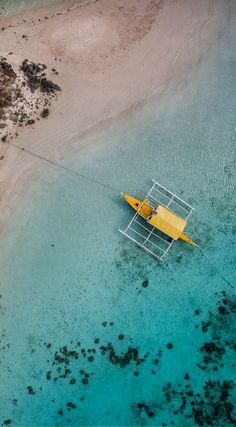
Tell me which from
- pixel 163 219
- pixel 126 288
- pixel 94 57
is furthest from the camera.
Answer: pixel 94 57

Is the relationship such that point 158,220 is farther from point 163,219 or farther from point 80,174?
point 80,174

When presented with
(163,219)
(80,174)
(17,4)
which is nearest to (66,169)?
(80,174)

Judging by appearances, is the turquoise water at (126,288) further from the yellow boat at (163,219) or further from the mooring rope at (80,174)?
the yellow boat at (163,219)

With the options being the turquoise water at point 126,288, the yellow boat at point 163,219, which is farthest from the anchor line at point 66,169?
the yellow boat at point 163,219

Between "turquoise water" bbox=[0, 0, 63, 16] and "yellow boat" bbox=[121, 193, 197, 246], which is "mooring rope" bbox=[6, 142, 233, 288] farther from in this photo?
"turquoise water" bbox=[0, 0, 63, 16]

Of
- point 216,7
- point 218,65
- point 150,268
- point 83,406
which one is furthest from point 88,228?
point 216,7

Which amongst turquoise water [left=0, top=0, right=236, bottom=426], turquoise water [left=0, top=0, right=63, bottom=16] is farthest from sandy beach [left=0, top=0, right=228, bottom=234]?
turquoise water [left=0, top=0, right=236, bottom=426]

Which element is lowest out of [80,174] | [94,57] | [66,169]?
[66,169]
